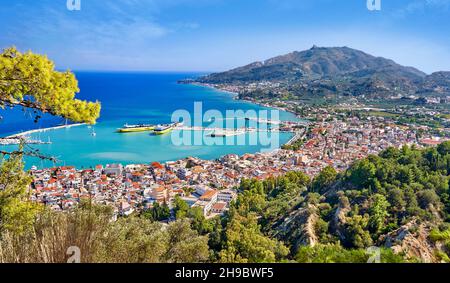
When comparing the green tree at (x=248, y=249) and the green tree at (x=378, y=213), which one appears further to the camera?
the green tree at (x=378, y=213)

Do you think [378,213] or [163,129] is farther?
[163,129]

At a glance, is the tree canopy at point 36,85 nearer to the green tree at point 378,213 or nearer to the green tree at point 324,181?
the green tree at point 378,213

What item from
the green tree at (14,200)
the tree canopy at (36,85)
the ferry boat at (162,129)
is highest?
the tree canopy at (36,85)

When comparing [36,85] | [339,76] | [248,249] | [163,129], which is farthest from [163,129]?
[339,76]

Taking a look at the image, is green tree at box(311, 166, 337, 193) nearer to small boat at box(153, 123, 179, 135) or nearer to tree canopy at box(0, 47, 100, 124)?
tree canopy at box(0, 47, 100, 124)

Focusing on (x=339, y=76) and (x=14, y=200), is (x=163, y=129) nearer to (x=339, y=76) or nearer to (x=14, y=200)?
(x=14, y=200)

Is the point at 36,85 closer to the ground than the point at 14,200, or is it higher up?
higher up

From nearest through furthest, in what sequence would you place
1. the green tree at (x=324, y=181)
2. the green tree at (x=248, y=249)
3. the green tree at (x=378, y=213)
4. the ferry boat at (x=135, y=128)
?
the green tree at (x=248, y=249) → the green tree at (x=378, y=213) → the green tree at (x=324, y=181) → the ferry boat at (x=135, y=128)

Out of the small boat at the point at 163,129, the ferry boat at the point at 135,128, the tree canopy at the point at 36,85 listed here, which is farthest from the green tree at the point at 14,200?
the ferry boat at the point at 135,128

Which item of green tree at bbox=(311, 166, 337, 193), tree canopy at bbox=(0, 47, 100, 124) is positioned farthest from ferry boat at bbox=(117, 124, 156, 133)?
tree canopy at bbox=(0, 47, 100, 124)
